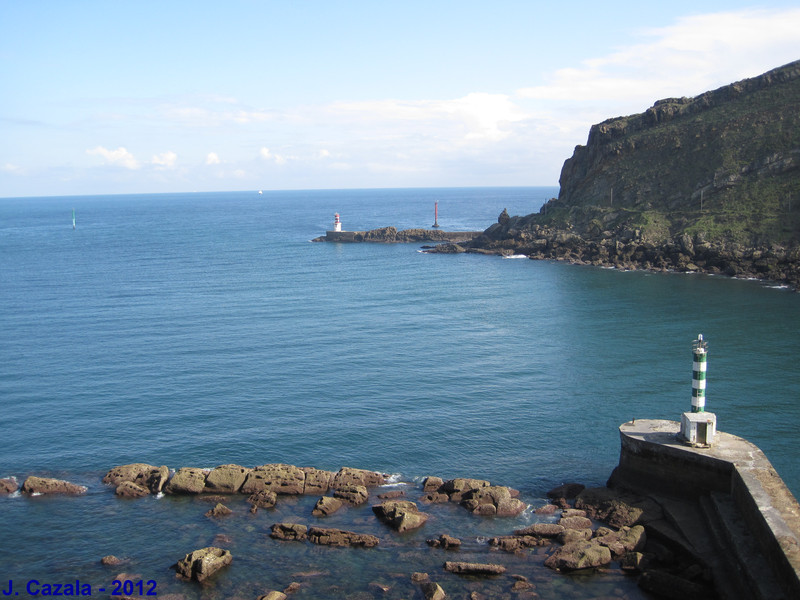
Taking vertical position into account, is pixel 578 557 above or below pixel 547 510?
above

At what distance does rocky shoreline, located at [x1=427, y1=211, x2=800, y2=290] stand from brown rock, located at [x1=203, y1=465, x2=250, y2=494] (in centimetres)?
6177

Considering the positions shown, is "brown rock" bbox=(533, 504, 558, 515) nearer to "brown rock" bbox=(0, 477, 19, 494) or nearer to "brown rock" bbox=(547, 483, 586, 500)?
"brown rock" bbox=(547, 483, 586, 500)

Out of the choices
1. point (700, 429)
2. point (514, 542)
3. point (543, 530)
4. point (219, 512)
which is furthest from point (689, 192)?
point (219, 512)

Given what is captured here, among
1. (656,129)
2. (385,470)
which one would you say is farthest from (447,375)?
(656,129)

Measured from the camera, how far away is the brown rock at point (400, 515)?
26.0m

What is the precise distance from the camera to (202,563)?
75.6 feet

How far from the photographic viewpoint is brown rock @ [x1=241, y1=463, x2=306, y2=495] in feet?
96.4

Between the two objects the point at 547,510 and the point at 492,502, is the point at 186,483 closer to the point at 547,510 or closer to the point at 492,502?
the point at 492,502

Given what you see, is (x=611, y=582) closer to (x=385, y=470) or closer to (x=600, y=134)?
(x=385, y=470)

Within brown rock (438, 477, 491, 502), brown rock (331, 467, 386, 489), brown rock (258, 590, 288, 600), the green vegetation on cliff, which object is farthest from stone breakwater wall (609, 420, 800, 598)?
the green vegetation on cliff

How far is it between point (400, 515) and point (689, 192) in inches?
3389

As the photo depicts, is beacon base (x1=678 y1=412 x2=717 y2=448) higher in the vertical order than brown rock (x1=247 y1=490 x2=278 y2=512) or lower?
higher

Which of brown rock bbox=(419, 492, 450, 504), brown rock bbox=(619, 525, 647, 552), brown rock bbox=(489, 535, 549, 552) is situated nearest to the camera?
brown rock bbox=(619, 525, 647, 552)

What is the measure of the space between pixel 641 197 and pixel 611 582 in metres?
89.1
